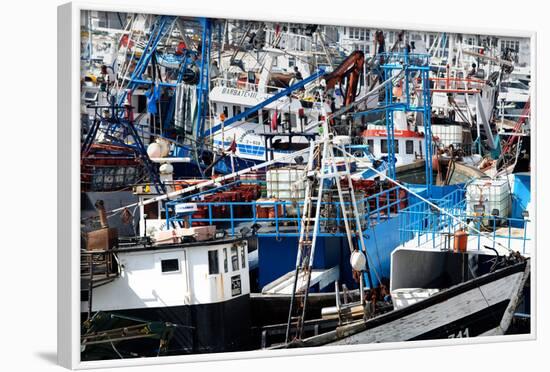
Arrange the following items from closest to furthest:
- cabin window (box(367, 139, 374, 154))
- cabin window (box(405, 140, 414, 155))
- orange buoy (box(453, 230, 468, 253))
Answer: cabin window (box(367, 139, 374, 154)) < cabin window (box(405, 140, 414, 155)) < orange buoy (box(453, 230, 468, 253))

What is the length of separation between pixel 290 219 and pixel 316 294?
2.29 ft

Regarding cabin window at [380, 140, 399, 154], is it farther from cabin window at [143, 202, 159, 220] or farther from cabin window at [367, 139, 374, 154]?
cabin window at [143, 202, 159, 220]

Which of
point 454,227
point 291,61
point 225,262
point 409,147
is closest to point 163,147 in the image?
point 225,262

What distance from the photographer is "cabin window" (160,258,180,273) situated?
36.6 ft

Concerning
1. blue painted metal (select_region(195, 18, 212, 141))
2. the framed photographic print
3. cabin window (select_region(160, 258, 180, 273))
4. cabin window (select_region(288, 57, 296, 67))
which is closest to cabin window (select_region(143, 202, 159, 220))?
the framed photographic print

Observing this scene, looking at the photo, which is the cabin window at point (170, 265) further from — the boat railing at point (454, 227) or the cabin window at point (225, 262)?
the boat railing at point (454, 227)

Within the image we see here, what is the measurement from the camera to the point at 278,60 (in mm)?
11508

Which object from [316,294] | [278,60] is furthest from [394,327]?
[278,60]

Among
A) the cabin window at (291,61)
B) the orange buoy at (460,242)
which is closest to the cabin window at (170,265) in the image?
the cabin window at (291,61)

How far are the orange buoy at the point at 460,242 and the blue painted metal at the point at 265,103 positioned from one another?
78.2 inches

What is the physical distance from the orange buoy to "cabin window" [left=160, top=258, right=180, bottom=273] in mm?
2685

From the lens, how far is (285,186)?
458 inches

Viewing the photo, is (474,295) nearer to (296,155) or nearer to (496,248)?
(496,248)

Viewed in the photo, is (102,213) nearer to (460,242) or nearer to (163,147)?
(163,147)
